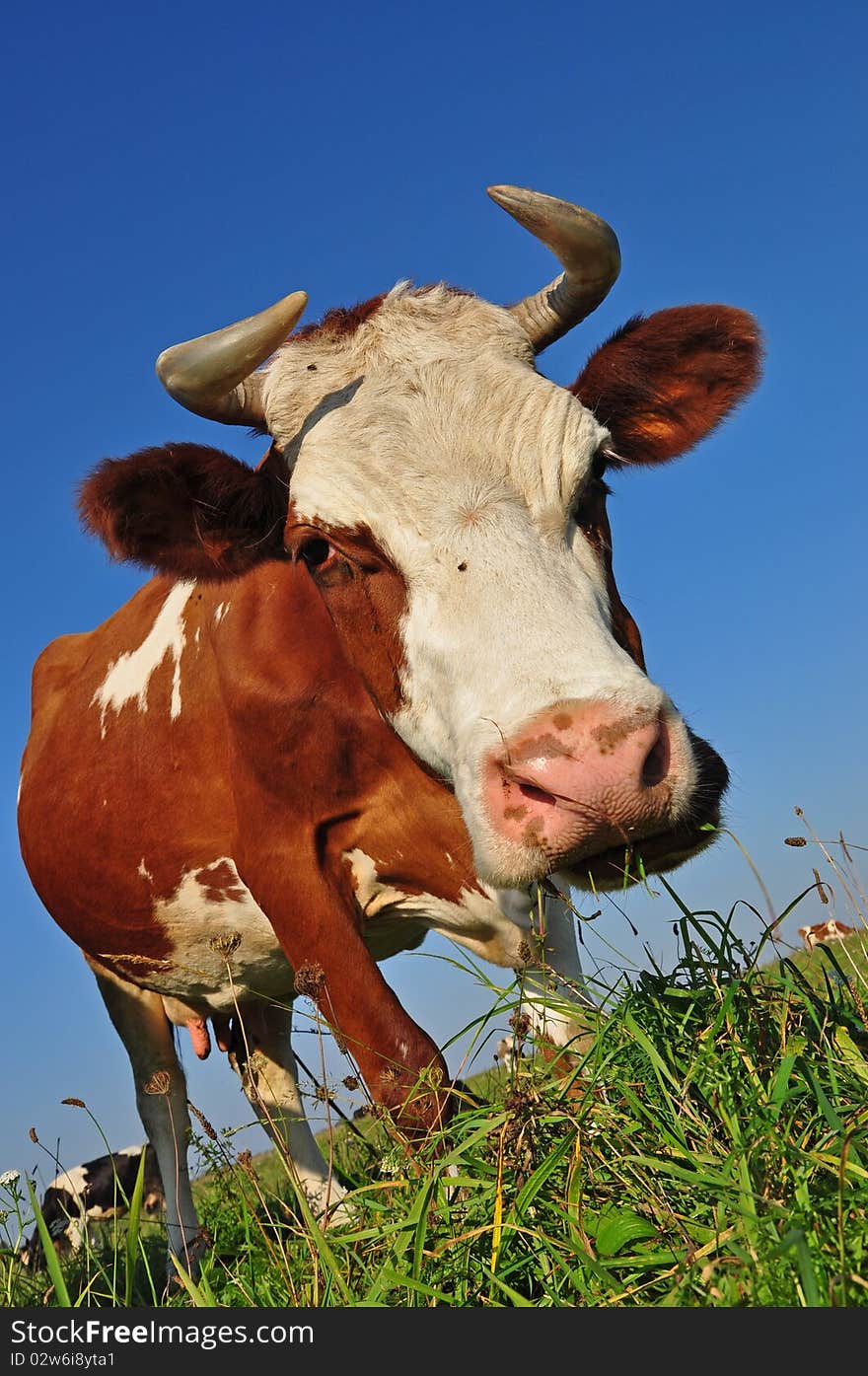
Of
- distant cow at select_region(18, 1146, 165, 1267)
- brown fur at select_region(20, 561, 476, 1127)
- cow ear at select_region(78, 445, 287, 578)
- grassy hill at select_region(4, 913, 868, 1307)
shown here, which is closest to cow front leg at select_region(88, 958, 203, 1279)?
brown fur at select_region(20, 561, 476, 1127)

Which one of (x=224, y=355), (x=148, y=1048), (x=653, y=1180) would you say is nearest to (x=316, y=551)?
(x=224, y=355)

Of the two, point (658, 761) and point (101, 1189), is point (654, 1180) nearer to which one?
point (658, 761)

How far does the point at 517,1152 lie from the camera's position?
8.77 feet

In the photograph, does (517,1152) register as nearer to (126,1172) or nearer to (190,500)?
(190,500)

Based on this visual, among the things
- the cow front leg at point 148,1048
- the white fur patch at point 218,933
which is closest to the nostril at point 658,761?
the white fur patch at point 218,933

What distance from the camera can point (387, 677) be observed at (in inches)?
179

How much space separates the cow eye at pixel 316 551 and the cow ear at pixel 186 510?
19.5 inches

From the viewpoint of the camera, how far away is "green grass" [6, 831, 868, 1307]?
82.8 inches

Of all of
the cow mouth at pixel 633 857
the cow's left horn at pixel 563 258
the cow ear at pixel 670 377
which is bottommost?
the cow mouth at pixel 633 857

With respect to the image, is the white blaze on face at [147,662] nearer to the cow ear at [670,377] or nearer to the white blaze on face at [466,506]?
the white blaze on face at [466,506]

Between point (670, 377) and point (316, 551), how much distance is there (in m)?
1.93

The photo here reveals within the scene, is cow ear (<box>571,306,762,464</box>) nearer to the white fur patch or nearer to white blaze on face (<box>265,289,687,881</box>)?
white blaze on face (<box>265,289,687,881</box>)

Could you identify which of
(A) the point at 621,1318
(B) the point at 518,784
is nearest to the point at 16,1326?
(A) the point at 621,1318

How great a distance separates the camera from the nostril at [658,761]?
3.29 metres
